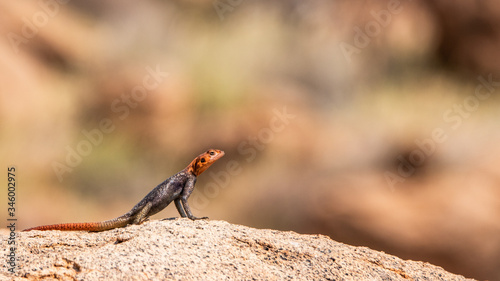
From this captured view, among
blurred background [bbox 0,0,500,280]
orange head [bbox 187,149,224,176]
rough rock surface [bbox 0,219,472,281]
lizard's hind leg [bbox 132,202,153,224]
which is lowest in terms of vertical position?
rough rock surface [bbox 0,219,472,281]

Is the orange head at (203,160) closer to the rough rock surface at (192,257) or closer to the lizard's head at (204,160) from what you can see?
the lizard's head at (204,160)

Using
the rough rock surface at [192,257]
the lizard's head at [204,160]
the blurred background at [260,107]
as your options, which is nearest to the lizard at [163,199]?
the lizard's head at [204,160]

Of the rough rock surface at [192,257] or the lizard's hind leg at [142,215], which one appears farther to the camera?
the lizard's hind leg at [142,215]

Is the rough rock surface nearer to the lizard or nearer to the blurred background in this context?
the lizard

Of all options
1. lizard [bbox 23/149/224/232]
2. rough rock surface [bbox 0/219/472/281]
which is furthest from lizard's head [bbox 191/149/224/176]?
rough rock surface [bbox 0/219/472/281]

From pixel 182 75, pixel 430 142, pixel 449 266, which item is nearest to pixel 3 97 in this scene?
pixel 182 75
